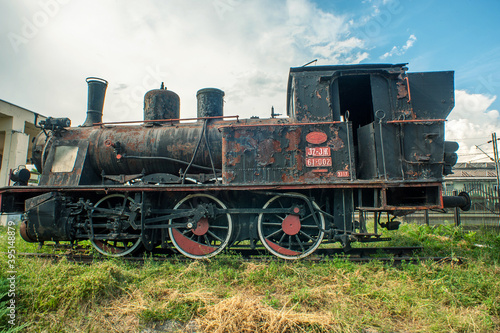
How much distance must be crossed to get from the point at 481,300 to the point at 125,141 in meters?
6.07

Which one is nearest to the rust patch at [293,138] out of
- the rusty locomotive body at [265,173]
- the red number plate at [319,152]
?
the rusty locomotive body at [265,173]

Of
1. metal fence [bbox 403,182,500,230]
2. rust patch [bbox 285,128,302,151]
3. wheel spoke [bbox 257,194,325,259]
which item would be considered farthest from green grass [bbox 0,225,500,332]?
metal fence [bbox 403,182,500,230]

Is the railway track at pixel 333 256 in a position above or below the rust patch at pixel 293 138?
below

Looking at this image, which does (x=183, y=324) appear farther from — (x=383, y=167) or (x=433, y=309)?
(x=383, y=167)

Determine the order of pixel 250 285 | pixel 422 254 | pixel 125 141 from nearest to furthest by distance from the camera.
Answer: pixel 250 285
pixel 422 254
pixel 125 141

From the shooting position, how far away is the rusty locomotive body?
4.36m

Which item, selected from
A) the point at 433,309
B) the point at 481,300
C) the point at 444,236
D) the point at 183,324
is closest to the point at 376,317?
the point at 433,309

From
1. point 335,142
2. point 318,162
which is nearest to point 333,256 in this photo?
point 318,162

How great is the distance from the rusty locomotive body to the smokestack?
→ 703 millimetres

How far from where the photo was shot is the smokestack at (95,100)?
639cm

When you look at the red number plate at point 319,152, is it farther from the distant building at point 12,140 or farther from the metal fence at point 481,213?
the distant building at point 12,140

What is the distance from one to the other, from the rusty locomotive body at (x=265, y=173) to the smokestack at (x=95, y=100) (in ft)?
2.31

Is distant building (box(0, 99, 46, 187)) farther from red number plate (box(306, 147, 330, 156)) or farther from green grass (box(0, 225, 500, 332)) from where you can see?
red number plate (box(306, 147, 330, 156))

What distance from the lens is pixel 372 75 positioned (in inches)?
183
